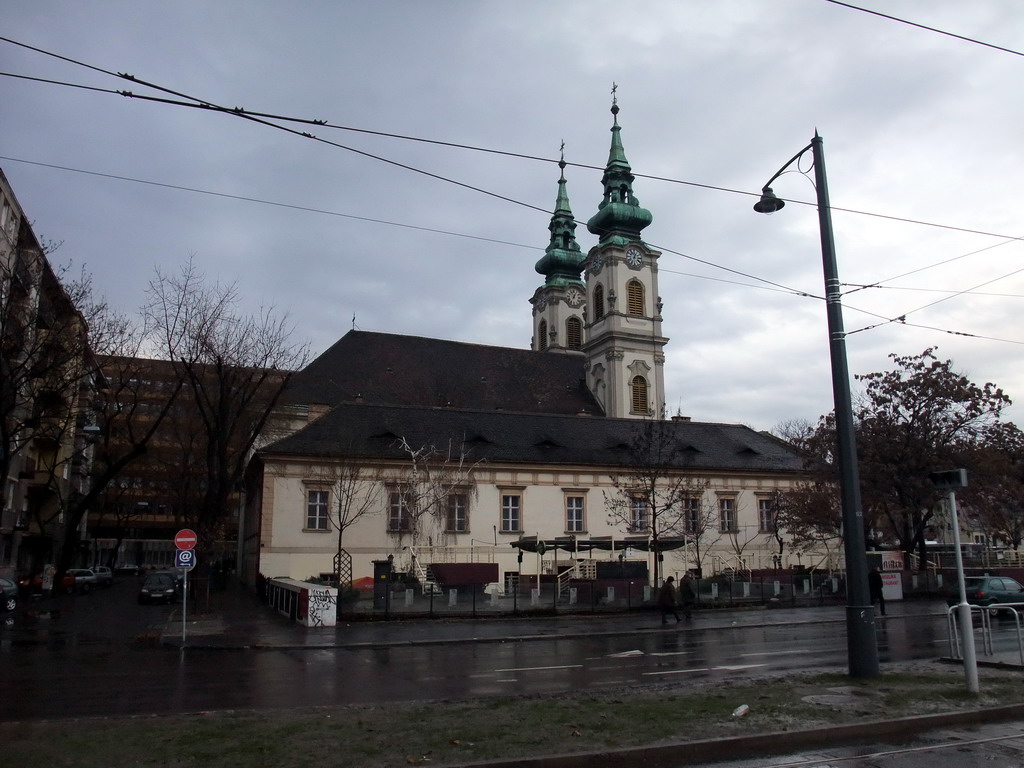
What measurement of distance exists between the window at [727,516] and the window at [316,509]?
2052cm

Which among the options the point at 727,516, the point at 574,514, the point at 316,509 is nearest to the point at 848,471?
the point at 316,509

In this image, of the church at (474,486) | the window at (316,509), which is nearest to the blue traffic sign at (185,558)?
the church at (474,486)

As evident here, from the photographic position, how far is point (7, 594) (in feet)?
93.7

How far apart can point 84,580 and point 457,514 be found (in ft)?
76.6

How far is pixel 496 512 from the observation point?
41.7m

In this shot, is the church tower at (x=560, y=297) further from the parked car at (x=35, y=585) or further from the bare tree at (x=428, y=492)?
the parked car at (x=35, y=585)

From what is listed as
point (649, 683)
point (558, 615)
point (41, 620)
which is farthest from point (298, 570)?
point (649, 683)

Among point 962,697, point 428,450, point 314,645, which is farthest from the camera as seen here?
point 428,450

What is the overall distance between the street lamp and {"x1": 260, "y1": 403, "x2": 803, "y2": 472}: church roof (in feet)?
85.0

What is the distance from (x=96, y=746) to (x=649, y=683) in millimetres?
7743

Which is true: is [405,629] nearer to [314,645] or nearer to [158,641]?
[314,645]

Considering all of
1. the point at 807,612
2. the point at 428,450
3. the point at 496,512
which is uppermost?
the point at 428,450

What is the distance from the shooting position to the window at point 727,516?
4534 centimetres

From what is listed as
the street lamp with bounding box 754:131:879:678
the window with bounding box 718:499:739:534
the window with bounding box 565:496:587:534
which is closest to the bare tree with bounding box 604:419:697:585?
the window with bounding box 565:496:587:534
